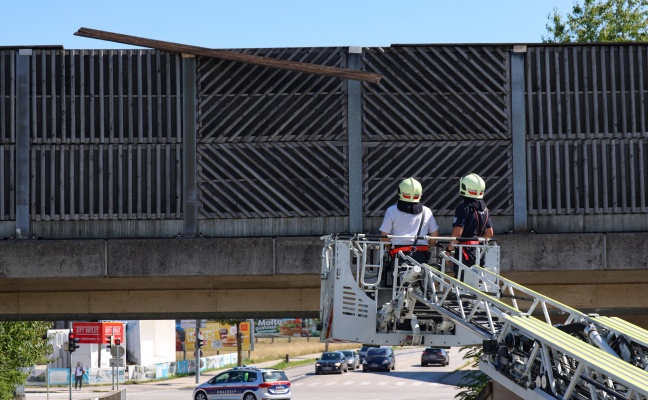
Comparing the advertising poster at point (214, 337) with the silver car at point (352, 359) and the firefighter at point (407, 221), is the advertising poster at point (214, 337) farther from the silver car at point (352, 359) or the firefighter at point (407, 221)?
the firefighter at point (407, 221)

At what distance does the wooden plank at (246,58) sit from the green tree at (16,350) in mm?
19144

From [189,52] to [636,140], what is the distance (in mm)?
7916

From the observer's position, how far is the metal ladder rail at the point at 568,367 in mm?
9109

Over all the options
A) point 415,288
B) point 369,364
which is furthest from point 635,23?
point 369,364

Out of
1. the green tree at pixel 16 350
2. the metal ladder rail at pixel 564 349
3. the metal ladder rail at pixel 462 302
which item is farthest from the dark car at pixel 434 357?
the metal ladder rail at pixel 564 349

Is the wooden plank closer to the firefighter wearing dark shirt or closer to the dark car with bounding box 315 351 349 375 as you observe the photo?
the firefighter wearing dark shirt

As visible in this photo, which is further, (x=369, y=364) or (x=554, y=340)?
(x=369, y=364)

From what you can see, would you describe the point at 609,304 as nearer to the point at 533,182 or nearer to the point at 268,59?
the point at 533,182

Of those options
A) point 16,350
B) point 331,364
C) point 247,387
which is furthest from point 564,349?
point 331,364

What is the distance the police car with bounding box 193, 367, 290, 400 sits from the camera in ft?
138

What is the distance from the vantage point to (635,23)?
1587 inches

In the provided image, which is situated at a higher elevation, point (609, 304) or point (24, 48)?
point (24, 48)

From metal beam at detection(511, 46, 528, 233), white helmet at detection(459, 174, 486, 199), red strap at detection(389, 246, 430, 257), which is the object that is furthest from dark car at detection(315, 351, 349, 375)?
white helmet at detection(459, 174, 486, 199)

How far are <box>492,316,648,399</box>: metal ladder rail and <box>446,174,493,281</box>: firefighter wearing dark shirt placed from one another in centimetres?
228
